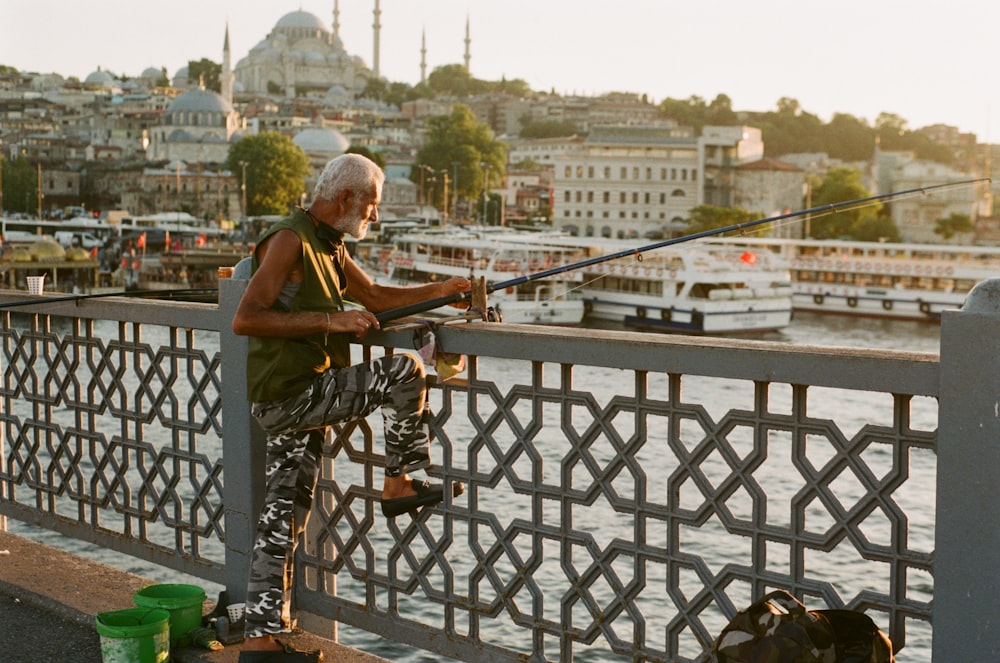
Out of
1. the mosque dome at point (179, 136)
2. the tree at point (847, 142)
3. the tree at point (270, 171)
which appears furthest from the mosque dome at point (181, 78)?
the tree at point (847, 142)

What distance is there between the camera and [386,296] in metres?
3.10

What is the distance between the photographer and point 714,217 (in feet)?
262

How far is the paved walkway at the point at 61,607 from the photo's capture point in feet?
10.4

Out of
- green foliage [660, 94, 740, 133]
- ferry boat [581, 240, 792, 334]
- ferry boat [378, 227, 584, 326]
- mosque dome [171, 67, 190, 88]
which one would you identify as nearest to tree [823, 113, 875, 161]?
green foliage [660, 94, 740, 133]

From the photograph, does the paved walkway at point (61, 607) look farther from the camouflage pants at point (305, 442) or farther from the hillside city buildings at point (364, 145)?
the hillside city buildings at point (364, 145)

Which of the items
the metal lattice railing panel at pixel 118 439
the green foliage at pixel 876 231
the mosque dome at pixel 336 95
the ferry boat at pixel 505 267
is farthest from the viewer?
the mosque dome at pixel 336 95

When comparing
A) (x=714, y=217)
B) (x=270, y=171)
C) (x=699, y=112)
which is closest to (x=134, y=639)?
(x=714, y=217)

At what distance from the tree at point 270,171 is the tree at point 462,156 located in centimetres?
1093

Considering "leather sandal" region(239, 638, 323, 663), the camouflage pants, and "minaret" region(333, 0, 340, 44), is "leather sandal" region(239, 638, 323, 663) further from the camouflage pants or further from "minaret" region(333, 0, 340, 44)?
"minaret" region(333, 0, 340, 44)

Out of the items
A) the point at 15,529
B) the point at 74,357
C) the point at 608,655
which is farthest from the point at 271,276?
the point at 15,529

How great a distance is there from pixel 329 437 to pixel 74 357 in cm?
108

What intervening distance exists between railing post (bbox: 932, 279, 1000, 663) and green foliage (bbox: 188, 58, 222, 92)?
14761cm

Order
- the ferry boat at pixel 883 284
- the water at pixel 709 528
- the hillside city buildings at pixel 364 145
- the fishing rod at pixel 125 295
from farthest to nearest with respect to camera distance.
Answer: the hillside city buildings at pixel 364 145 < the ferry boat at pixel 883 284 < the water at pixel 709 528 < the fishing rod at pixel 125 295

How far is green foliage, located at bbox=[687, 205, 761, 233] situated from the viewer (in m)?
77.1
